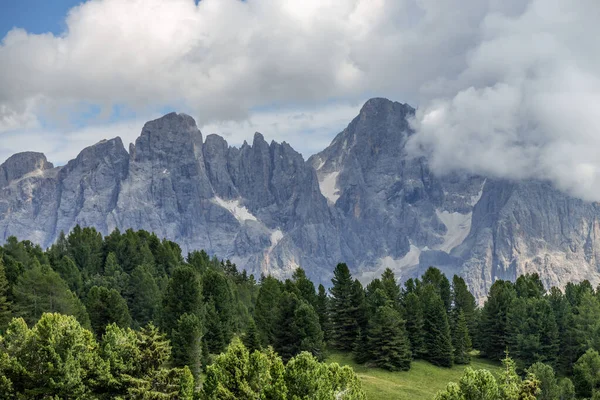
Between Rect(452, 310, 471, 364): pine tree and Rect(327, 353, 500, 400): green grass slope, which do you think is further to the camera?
Rect(452, 310, 471, 364): pine tree

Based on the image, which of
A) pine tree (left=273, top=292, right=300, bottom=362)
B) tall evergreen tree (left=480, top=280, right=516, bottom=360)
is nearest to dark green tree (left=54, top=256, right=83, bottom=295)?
pine tree (left=273, top=292, right=300, bottom=362)

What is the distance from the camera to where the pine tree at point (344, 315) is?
93.2 meters

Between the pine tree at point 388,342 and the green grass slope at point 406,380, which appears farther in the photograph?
the pine tree at point 388,342

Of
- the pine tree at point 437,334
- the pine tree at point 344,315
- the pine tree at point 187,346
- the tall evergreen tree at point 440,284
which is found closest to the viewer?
the pine tree at point 187,346

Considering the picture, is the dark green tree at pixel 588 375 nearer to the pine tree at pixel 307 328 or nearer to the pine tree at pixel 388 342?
the pine tree at pixel 388 342

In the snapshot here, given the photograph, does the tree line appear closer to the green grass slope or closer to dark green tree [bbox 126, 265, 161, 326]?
dark green tree [bbox 126, 265, 161, 326]

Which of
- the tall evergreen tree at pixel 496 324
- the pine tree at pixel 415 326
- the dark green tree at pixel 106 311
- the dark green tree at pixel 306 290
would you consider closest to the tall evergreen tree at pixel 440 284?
the tall evergreen tree at pixel 496 324

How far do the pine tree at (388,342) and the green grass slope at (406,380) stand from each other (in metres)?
1.53

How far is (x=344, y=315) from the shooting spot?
307ft

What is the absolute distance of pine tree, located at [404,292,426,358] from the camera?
91.9 m

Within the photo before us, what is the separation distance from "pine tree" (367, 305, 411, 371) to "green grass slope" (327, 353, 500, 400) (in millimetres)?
1531

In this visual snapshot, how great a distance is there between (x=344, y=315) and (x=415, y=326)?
11.3m

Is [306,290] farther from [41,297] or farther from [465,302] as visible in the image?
[41,297]

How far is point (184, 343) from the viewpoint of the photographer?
6831 centimetres
